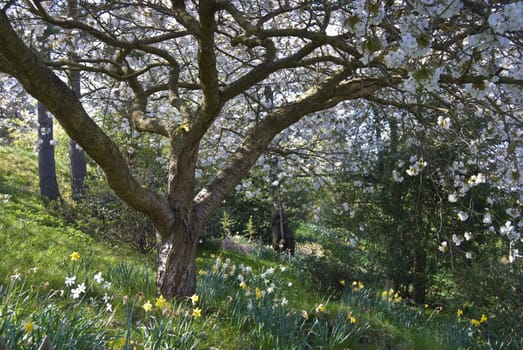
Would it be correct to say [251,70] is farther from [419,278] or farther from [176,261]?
[419,278]

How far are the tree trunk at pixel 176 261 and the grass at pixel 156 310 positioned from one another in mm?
117

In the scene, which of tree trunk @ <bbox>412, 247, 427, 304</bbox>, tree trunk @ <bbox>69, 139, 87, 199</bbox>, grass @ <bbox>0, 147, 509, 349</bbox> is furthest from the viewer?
tree trunk @ <bbox>69, 139, 87, 199</bbox>

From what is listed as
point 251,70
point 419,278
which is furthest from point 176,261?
point 419,278

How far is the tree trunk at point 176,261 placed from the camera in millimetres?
3377

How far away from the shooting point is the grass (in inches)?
91.0

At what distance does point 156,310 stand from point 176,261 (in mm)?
409

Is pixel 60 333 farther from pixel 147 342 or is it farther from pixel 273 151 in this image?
pixel 273 151

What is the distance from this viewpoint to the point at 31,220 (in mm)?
5926

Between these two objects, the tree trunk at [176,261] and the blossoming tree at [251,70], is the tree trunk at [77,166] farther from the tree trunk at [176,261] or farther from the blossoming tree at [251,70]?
the tree trunk at [176,261]

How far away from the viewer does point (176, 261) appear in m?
3.38

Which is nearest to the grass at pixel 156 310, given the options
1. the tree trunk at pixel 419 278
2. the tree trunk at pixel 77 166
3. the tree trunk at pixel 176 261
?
the tree trunk at pixel 176 261

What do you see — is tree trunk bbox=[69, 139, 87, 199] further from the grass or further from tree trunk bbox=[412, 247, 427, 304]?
tree trunk bbox=[412, 247, 427, 304]

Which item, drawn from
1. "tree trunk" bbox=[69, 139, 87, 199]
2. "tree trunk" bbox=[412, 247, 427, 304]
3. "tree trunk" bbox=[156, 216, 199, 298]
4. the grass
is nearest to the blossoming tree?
"tree trunk" bbox=[156, 216, 199, 298]

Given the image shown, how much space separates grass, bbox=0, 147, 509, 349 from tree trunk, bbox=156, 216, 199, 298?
0.12 m
